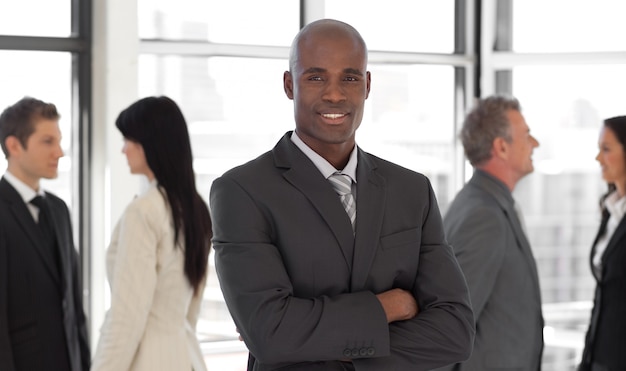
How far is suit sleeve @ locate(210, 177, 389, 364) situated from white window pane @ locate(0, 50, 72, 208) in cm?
302

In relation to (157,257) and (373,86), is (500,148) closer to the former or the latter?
(157,257)

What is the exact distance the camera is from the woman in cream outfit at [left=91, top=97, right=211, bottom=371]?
10.6 ft

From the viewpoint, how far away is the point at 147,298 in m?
3.25

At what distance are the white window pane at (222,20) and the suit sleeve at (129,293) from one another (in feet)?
6.54

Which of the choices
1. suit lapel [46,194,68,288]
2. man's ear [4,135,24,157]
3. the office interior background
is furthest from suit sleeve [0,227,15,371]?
the office interior background

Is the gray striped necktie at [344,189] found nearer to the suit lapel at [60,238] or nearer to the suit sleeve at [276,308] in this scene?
the suit sleeve at [276,308]

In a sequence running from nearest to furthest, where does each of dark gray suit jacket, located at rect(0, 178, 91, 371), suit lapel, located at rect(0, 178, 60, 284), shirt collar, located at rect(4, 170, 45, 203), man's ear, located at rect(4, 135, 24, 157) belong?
dark gray suit jacket, located at rect(0, 178, 91, 371)
suit lapel, located at rect(0, 178, 60, 284)
shirt collar, located at rect(4, 170, 45, 203)
man's ear, located at rect(4, 135, 24, 157)

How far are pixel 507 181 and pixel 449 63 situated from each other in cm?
223

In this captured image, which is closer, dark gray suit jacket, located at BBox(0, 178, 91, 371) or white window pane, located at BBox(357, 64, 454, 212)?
dark gray suit jacket, located at BBox(0, 178, 91, 371)

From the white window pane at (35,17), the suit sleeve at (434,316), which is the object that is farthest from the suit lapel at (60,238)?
the suit sleeve at (434,316)

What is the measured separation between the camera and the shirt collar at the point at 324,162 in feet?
7.00

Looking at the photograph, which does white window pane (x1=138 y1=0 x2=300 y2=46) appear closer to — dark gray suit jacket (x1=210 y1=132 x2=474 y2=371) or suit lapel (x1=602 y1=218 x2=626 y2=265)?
suit lapel (x1=602 y1=218 x2=626 y2=265)

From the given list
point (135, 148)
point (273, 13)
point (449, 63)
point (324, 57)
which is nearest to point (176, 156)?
point (135, 148)

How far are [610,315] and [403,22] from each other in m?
2.46
